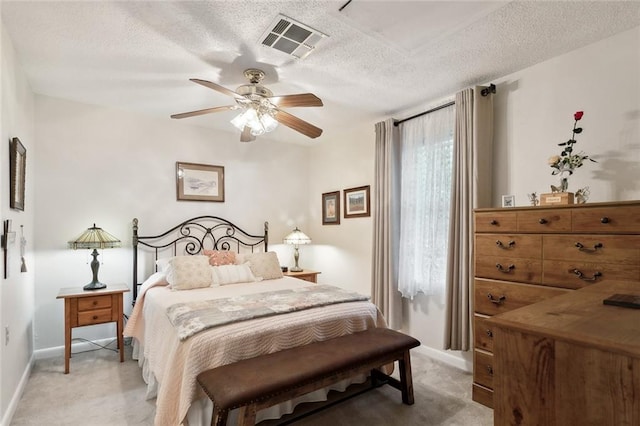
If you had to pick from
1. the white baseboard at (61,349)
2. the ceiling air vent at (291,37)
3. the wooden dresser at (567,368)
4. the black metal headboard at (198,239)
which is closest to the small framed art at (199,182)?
the black metal headboard at (198,239)

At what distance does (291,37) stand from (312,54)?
0.91 ft

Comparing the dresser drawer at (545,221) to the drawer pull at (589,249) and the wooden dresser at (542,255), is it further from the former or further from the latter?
the drawer pull at (589,249)

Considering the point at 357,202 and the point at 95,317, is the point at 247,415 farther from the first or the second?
the point at 357,202

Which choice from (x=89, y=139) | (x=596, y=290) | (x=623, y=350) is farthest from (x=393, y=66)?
(x=89, y=139)

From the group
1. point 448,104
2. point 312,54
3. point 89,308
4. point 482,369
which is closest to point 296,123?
point 312,54

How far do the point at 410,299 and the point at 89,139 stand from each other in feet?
12.8

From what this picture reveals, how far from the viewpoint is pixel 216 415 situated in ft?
5.61

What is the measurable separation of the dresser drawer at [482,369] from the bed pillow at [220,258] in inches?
103

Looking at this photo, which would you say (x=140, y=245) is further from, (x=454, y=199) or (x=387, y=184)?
(x=454, y=199)

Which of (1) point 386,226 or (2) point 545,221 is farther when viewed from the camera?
(1) point 386,226

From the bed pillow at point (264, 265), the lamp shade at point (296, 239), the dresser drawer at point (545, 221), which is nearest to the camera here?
the dresser drawer at point (545, 221)

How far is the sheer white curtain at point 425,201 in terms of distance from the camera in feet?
10.6

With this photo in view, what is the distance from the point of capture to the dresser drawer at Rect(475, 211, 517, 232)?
231 centimetres

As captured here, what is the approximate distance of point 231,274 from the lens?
3.51m
